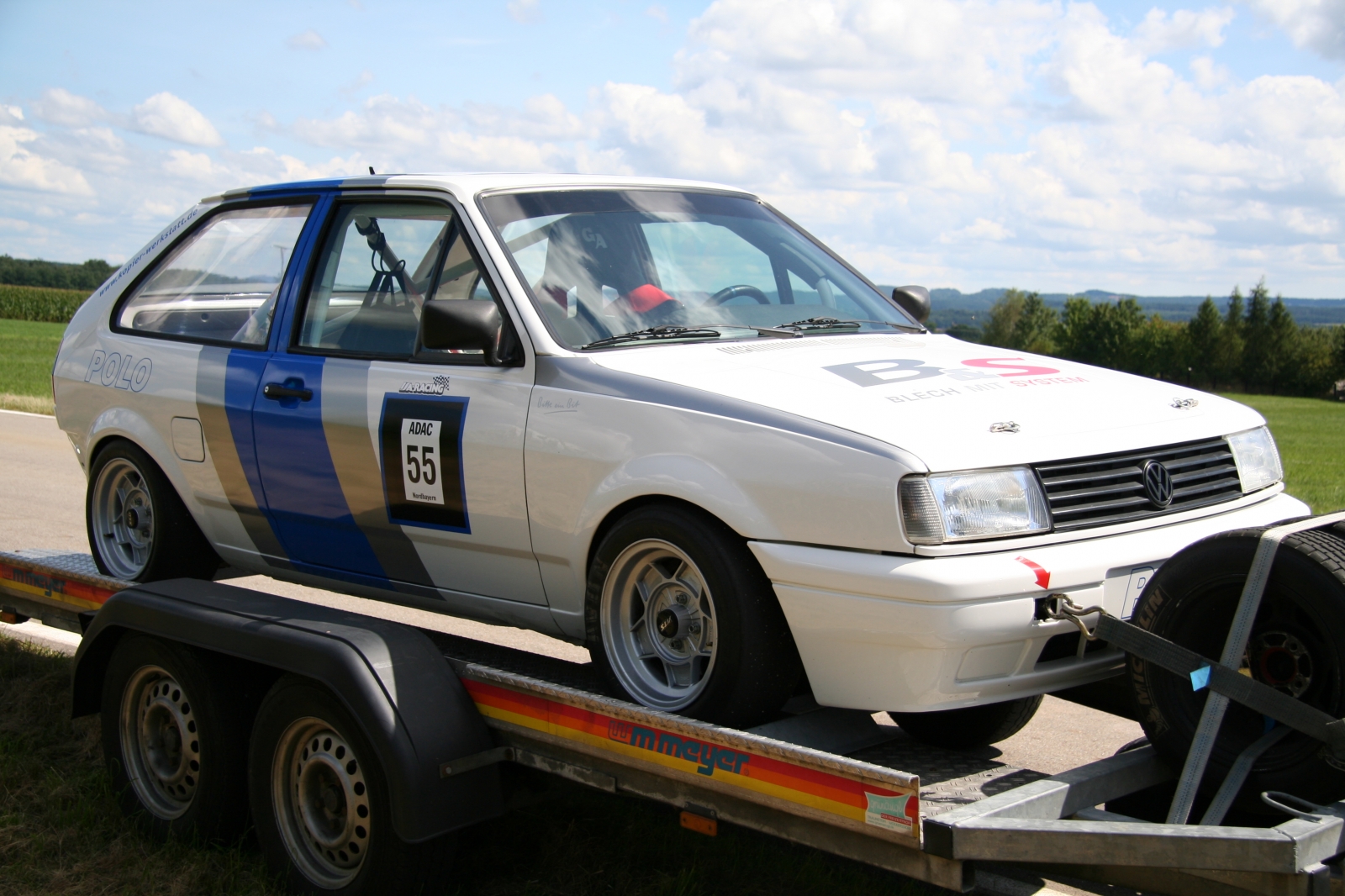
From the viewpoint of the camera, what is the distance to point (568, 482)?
369 cm

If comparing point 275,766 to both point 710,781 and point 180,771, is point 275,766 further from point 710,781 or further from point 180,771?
point 710,781

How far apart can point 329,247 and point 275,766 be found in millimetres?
1911

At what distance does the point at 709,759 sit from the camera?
2.93 m

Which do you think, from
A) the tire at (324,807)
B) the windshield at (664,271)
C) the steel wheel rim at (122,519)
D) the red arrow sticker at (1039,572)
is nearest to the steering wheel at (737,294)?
the windshield at (664,271)

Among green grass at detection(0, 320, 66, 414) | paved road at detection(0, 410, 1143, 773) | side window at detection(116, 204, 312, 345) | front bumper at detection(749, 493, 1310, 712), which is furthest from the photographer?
green grass at detection(0, 320, 66, 414)

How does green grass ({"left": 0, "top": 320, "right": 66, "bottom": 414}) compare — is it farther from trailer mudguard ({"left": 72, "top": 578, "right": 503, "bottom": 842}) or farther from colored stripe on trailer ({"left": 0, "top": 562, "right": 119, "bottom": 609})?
trailer mudguard ({"left": 72, "top": 578, "right": 503, "bottom": 842})

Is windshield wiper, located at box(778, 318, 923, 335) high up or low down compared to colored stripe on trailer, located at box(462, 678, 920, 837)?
up

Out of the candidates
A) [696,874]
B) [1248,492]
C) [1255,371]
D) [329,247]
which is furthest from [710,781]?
[1255,371]

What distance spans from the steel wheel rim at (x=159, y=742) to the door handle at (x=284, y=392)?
1015 mm

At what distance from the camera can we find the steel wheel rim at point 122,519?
17.2 feet

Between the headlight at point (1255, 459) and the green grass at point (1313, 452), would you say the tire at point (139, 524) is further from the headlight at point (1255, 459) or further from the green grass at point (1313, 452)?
the green grass at point (1313, 452)

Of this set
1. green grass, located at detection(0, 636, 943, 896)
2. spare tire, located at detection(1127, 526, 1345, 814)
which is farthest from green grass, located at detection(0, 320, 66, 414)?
spare tire, located at detection(1127, 526, 1345, 814)

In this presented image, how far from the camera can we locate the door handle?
4.38m

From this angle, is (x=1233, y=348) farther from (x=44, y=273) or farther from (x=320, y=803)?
(x=320, y=803)
